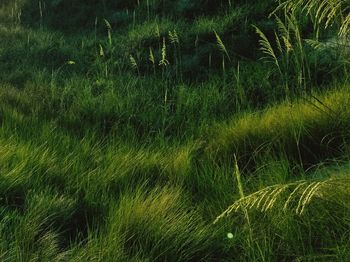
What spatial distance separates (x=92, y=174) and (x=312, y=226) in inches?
54.6

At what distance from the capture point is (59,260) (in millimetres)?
2367

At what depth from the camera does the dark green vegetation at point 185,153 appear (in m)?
2.48

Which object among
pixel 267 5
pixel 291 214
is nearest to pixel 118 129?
pixel 291 214

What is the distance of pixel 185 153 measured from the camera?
3.72 metres

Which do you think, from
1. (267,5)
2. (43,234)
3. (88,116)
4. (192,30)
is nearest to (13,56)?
(192,30)

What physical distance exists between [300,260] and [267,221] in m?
0.33

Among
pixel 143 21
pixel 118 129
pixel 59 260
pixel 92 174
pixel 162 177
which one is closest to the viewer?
pixel 59 260

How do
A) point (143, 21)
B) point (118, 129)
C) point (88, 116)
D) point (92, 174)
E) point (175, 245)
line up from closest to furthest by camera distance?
point (175, 245) → point (92, 174) → point (118, 129) → point (88, 116) → point (143, 21)

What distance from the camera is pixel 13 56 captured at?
25.1 ft

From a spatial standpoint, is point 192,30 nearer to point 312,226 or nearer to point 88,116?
point 88,116

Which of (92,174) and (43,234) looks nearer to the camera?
(43,234)

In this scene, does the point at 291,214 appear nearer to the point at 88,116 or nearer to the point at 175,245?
the point at 175,245

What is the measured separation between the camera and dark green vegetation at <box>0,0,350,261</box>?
248 cm

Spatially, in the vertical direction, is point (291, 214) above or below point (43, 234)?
above
